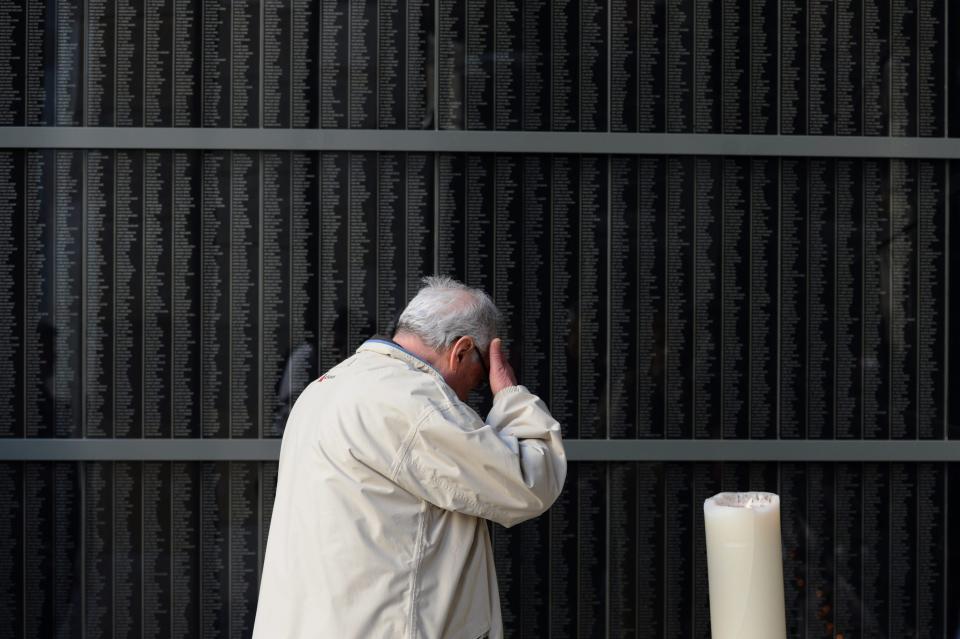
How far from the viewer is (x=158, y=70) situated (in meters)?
3.46

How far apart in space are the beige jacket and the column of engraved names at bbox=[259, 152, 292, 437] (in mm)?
1157

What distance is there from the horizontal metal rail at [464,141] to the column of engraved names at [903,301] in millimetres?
116

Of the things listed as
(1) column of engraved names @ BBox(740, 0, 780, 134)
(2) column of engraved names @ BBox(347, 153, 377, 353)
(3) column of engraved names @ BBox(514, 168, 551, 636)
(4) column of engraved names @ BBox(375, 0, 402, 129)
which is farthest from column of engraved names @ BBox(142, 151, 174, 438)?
(1) column of engraved names @ BBox(740, 0, 780, 134)

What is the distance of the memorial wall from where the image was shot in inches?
136

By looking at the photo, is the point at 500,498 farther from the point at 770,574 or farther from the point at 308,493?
the point at 770,574

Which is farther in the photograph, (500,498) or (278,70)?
(278,70)

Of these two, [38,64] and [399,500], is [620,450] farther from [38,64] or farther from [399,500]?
[38,64]

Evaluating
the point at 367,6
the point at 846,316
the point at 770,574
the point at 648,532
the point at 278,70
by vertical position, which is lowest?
the point at 648,532

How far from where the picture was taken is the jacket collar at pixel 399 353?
2361 mm

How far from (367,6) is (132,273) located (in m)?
1.14

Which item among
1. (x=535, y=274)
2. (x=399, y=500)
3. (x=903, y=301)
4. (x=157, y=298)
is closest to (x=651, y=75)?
(x=535, y=274)

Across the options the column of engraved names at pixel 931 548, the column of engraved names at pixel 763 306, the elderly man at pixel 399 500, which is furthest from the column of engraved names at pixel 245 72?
the column of engraved names at pixel 931 548

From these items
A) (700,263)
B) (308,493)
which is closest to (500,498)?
(308,493)

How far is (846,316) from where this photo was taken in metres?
3.57
